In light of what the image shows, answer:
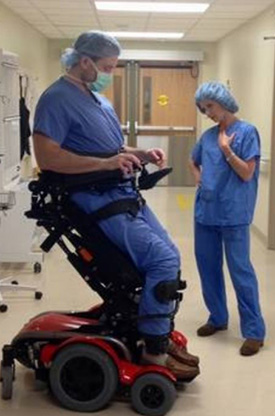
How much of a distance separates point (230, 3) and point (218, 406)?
440 cm

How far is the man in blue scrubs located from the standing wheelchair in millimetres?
42

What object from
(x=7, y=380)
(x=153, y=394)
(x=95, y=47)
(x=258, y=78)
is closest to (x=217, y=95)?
(x=95, y=47)

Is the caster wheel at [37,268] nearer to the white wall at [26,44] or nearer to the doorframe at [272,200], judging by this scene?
the doorframe at [272,200]

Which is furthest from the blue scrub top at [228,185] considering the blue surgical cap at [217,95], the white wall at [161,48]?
the white wall at [161,48]

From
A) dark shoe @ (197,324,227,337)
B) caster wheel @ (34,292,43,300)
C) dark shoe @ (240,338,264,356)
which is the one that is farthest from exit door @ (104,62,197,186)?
dark shoe @ (240,338,264,356)

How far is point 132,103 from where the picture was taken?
9.96 metres

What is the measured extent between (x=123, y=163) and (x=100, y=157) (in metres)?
0.18

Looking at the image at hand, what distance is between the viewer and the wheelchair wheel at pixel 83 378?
8.23 ft

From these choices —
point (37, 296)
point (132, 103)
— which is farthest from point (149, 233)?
point (132, 103)

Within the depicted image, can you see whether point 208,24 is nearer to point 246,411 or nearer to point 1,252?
point 1,252

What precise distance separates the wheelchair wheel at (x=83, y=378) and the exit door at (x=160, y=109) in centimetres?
763

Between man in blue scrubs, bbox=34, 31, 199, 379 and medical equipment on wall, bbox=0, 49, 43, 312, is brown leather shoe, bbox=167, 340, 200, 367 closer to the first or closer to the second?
man in blue scrubs, bbox=34, 31, 199, 379

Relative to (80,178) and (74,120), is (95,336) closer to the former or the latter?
(80,178)

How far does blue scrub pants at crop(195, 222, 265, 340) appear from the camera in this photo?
312 cm
